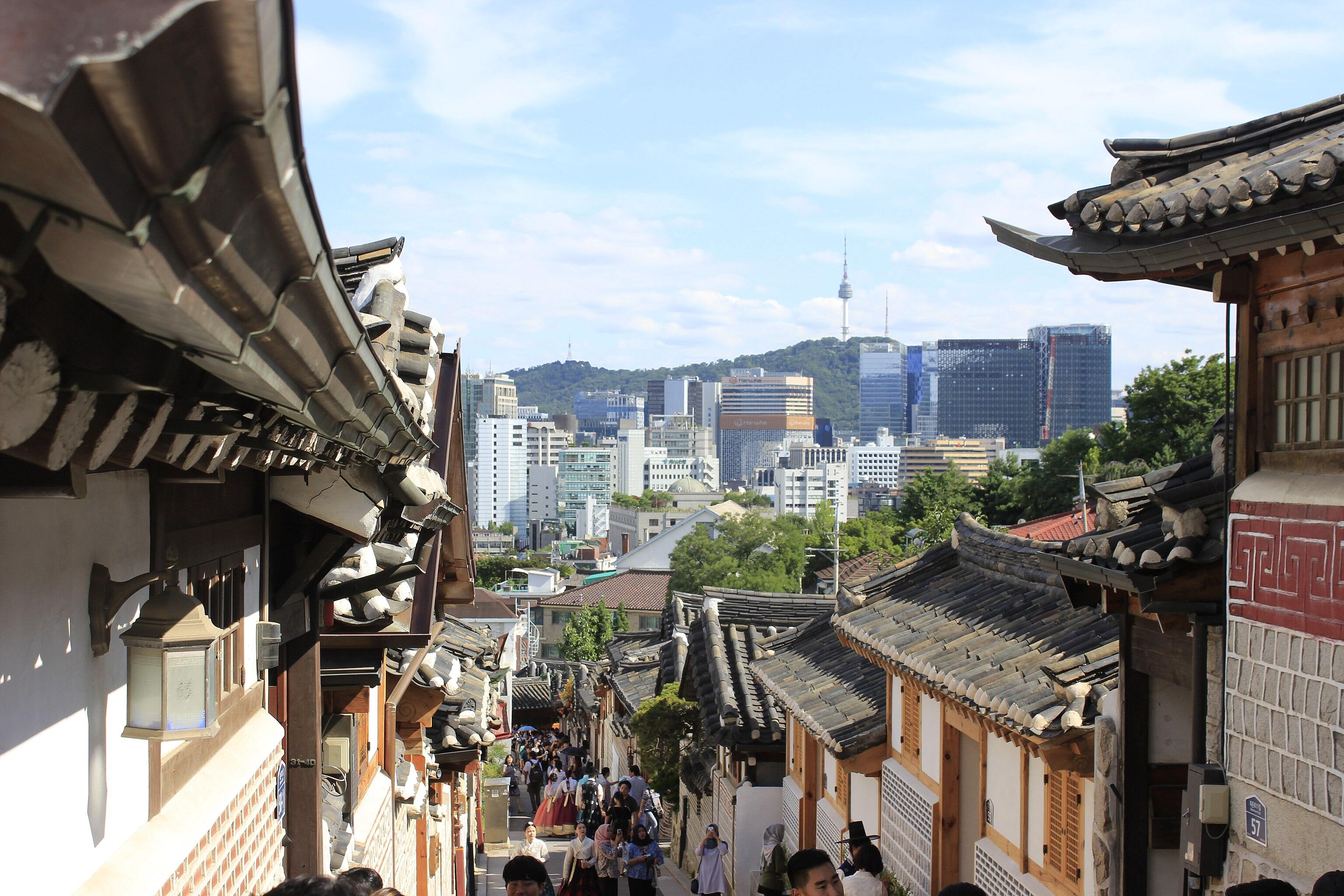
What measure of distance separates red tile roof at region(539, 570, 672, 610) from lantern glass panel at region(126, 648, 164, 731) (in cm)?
8654

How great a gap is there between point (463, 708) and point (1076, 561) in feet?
36.0

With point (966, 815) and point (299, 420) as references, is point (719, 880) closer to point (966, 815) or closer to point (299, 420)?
point (966, 815)

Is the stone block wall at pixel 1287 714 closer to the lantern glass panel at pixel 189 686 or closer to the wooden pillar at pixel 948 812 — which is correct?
Answer: the lantern glass panel at pixel 189 686

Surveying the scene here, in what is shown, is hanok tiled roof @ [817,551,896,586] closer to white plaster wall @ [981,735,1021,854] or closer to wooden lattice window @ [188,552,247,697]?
white plaster wall @ [981,735,1021,854]

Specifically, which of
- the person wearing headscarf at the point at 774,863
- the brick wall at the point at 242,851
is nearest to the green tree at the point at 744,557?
the person wearing headscarf at the point at 774,863

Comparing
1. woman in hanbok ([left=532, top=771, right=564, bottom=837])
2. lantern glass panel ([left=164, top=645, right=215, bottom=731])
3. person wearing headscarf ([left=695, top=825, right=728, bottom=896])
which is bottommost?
woman in hanbok ([left=532, top=771, right=564, bottom=837])

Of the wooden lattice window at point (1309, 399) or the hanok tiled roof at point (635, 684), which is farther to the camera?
the hanok tiled roof at point (635, 684)

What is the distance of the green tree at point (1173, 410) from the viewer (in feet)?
176

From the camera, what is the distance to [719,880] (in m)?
20.0

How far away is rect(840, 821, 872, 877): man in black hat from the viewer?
12559 millimetres

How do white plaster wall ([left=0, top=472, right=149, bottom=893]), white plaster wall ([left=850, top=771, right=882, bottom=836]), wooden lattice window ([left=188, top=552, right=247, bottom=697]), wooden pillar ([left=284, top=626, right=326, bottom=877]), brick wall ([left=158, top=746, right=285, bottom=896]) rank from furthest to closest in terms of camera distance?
white plaster wall ([left=850, top=771, right=882, bottom=836]) → wooden pillar ([left=284, top=626, right=326, bottom=877]) → wooden lattice window ([left=188, top=552, right=247, bottom=697]) → brick wall ([left=158, top=746, right=285, bottom=896]) → white plaster wall ([left=0, top=472, right=149, bottom=893])

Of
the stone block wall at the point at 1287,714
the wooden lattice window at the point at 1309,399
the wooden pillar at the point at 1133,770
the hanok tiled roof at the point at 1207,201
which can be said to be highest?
the hanok tiled roof at the point at 1207,201

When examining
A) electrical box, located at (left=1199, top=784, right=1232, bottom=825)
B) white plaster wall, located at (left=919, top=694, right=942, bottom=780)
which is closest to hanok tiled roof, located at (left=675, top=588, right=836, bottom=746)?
white plaster wall, located at (left=919, top=694, right=942, bottom=780)

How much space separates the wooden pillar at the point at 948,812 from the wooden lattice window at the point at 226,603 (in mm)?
8477
